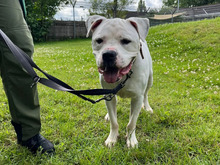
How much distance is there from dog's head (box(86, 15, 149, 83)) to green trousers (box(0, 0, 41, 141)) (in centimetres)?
83

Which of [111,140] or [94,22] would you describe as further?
[111,140]

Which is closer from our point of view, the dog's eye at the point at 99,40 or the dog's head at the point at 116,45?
the dog's head at the point at 116,45

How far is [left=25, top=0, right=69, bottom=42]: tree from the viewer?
21.6 m

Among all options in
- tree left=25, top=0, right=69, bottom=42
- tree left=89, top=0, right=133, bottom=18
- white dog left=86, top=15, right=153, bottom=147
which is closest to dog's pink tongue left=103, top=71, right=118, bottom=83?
white dog left=86, top=15, right=153, bottom=147

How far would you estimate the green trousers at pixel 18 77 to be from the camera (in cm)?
202

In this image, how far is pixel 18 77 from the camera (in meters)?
2.14

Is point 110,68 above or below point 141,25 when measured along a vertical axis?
below

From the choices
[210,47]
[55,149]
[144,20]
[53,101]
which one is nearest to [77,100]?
[53,101]

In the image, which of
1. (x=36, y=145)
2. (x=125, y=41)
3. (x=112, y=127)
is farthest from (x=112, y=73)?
(x=36, y=145)

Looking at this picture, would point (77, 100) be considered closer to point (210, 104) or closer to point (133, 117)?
point (133, 117)

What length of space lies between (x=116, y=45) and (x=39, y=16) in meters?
22.7

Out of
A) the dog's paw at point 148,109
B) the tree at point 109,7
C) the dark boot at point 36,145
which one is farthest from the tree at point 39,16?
the dark boot at point 36,145

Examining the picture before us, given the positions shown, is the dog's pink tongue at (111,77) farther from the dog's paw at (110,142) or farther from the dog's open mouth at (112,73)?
the dog's paw at (110,142)

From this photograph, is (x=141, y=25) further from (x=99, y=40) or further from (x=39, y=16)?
(x=39, y=16)
